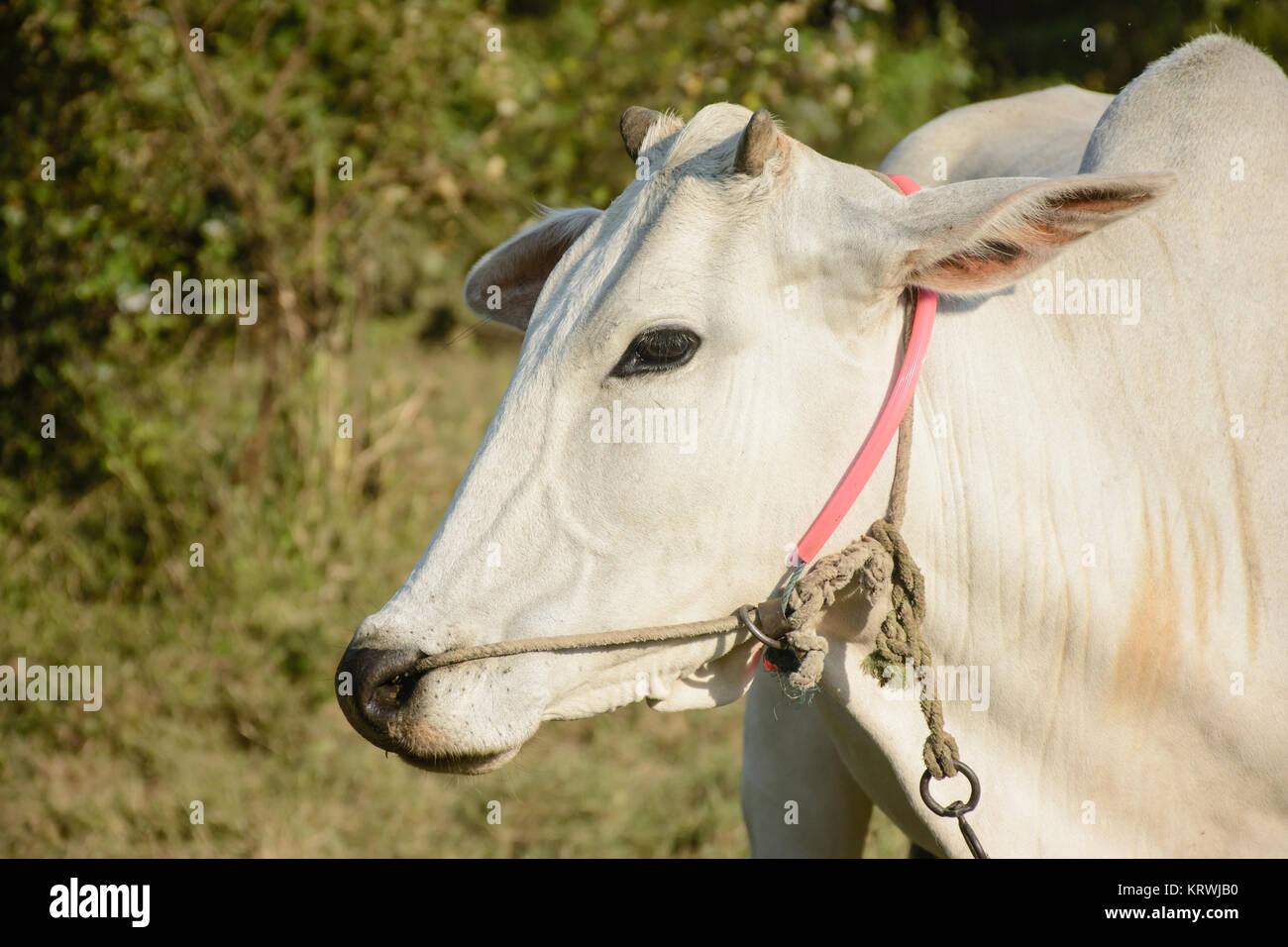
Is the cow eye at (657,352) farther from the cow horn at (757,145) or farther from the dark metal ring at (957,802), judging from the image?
the dark metal ring at (957,802)

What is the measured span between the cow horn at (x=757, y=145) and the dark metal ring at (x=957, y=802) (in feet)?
3.50

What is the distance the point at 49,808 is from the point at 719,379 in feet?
11.1

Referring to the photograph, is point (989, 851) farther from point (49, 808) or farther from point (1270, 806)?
point (49, 808)

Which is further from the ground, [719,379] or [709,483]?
[719,379]

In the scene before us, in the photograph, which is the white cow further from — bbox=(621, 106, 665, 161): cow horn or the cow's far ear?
the cow's far ear

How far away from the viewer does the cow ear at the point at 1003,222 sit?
1.83 meters

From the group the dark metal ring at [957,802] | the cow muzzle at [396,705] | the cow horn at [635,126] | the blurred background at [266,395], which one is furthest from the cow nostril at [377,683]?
the blurred background at [266,395]

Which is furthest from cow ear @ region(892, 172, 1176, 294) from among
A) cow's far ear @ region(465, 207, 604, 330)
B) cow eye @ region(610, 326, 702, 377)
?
cow's far ear @ region(465, 207, 604, 330)

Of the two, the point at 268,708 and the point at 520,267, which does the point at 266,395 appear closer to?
the point at 268,708

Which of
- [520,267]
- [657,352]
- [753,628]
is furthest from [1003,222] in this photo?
[520,267]

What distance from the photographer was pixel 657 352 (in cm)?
194

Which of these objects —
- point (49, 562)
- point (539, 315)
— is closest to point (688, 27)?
point (49, 562)

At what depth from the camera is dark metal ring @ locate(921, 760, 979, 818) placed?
2023 mm

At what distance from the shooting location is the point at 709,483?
1908mm
